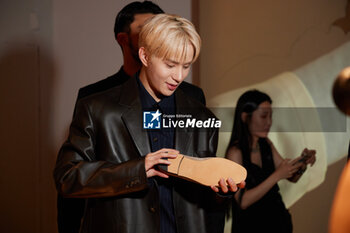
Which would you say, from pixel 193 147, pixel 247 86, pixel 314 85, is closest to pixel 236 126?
pixel 247 86

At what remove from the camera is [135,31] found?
7.13ft

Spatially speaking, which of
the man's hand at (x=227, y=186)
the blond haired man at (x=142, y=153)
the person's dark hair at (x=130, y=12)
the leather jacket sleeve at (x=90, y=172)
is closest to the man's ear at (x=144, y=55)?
the blond haired man at (x=142, y=153)

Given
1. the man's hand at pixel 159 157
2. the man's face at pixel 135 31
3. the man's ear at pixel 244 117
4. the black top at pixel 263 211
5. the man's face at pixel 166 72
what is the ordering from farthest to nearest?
the man's ear at pixel 244 117 < the black top at pixel 263 211 < the man's face at pixel 135 31 < the man's face at pixel 166 72 < the man's hand at pixel 159 157

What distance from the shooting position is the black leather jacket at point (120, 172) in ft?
4.99

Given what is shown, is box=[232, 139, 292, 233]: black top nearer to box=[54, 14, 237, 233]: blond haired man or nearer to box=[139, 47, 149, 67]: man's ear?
box=[54, 14, 237, 233]: blond haired man

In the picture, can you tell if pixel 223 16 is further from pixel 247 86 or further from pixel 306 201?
pixel 306 201

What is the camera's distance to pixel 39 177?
10.4 feet

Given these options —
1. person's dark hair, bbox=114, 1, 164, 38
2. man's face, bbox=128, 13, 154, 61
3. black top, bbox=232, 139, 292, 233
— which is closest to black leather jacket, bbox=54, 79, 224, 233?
man's face, bbox=128, 13, 154, 61

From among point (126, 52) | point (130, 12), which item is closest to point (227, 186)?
point (126, 52)

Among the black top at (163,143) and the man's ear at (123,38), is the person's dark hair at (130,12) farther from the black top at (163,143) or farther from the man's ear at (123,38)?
the black top at (163,143)

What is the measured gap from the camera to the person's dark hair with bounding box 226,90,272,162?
2925mm

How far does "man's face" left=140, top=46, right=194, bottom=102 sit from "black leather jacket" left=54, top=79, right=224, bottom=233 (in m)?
0.09

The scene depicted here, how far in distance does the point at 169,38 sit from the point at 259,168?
156 cm

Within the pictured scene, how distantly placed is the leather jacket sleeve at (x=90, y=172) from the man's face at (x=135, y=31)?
0.65 metres
